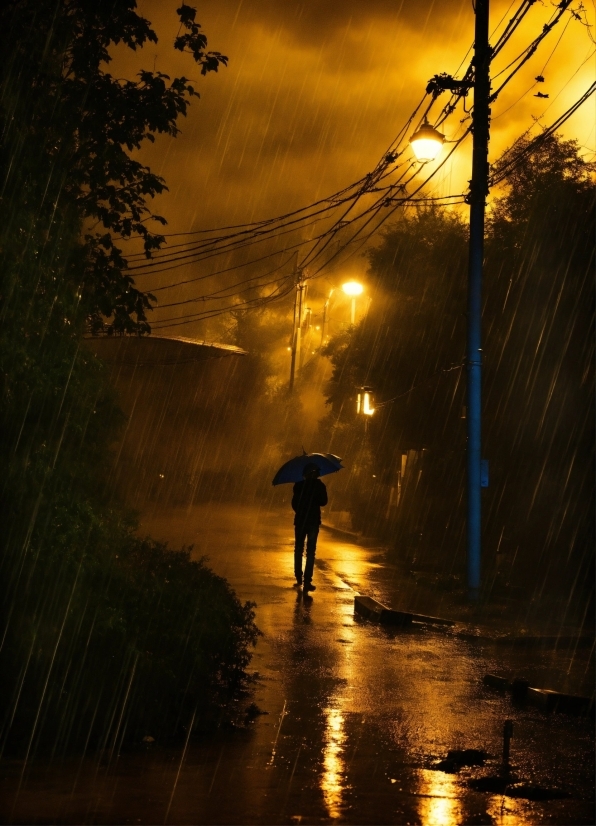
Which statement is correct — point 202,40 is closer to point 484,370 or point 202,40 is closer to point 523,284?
point 523,284

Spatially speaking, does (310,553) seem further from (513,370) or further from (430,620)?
(513,370)

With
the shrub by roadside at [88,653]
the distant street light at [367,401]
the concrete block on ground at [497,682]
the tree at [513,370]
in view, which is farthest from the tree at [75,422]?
the distant street light at [367,401]

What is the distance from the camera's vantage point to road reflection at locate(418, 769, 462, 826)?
5.34 meters

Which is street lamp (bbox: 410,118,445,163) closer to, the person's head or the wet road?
the person's head

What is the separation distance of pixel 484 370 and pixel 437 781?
13.3 m

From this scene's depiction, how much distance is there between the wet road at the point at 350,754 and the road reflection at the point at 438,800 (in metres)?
0.01

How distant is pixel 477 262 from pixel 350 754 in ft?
32.5

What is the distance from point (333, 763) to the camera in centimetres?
642

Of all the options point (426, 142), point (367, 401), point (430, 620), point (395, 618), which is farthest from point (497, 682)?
point (367, 401)

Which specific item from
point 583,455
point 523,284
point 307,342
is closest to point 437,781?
point 583,455

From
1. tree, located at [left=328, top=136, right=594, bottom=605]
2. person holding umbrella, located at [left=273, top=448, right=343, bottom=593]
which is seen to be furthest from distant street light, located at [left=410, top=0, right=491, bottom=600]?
person holding umbrella, located at [left=273, top=448, right=343, bottom=593]

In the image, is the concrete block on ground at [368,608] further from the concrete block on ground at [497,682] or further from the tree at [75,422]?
the tree at [75,422]

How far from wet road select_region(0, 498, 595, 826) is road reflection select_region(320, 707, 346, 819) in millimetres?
16

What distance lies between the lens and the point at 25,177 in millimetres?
7160
